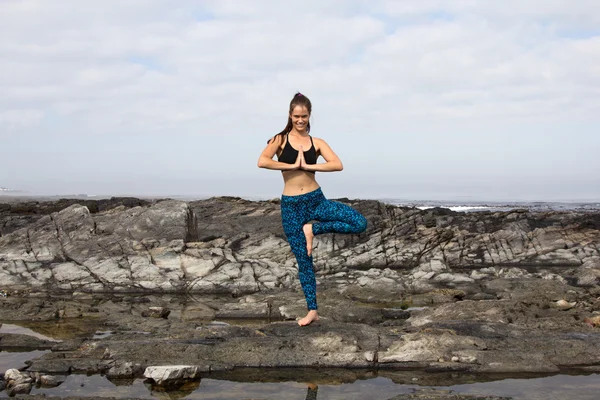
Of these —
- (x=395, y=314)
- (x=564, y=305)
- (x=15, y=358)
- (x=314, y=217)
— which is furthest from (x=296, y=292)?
(x=15, y=358)

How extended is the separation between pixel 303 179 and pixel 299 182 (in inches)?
2.7

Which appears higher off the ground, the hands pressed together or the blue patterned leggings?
the hands pressed together

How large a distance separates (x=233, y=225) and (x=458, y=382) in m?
15.0

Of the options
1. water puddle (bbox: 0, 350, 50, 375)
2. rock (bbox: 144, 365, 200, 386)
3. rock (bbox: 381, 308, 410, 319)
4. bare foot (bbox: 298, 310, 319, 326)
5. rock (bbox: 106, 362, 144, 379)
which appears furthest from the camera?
rock (bbox: 381, 308, 410, 319)

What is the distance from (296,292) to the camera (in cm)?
1375

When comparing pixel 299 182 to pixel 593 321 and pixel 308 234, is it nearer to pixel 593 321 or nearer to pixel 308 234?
pixel 308 234

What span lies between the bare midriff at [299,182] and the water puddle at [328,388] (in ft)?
8.17

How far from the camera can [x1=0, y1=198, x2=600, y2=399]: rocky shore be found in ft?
23.7

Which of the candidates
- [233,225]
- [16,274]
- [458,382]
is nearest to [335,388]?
[458,382]

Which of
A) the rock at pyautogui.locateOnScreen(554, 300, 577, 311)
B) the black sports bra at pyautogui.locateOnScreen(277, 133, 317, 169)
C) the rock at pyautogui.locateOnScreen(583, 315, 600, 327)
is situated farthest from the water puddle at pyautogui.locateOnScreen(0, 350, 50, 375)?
the rock at pyautogui.locateOnScreen(554, 300, 577, 311)

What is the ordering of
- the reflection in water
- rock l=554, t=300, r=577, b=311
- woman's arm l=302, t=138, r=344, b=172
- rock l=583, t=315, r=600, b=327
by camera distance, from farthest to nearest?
rock l=554, t=300, r=577, b=311 → rock l=583, t=315, r=600, b=327 → woman's arm l=302, t=138, r=344, b=172 → the reflection in water

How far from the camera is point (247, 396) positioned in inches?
237

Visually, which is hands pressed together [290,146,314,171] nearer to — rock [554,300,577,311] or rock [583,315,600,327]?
rock [583,315,600,327]

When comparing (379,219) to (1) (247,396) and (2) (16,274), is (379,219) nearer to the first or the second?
(2) (16,274)
